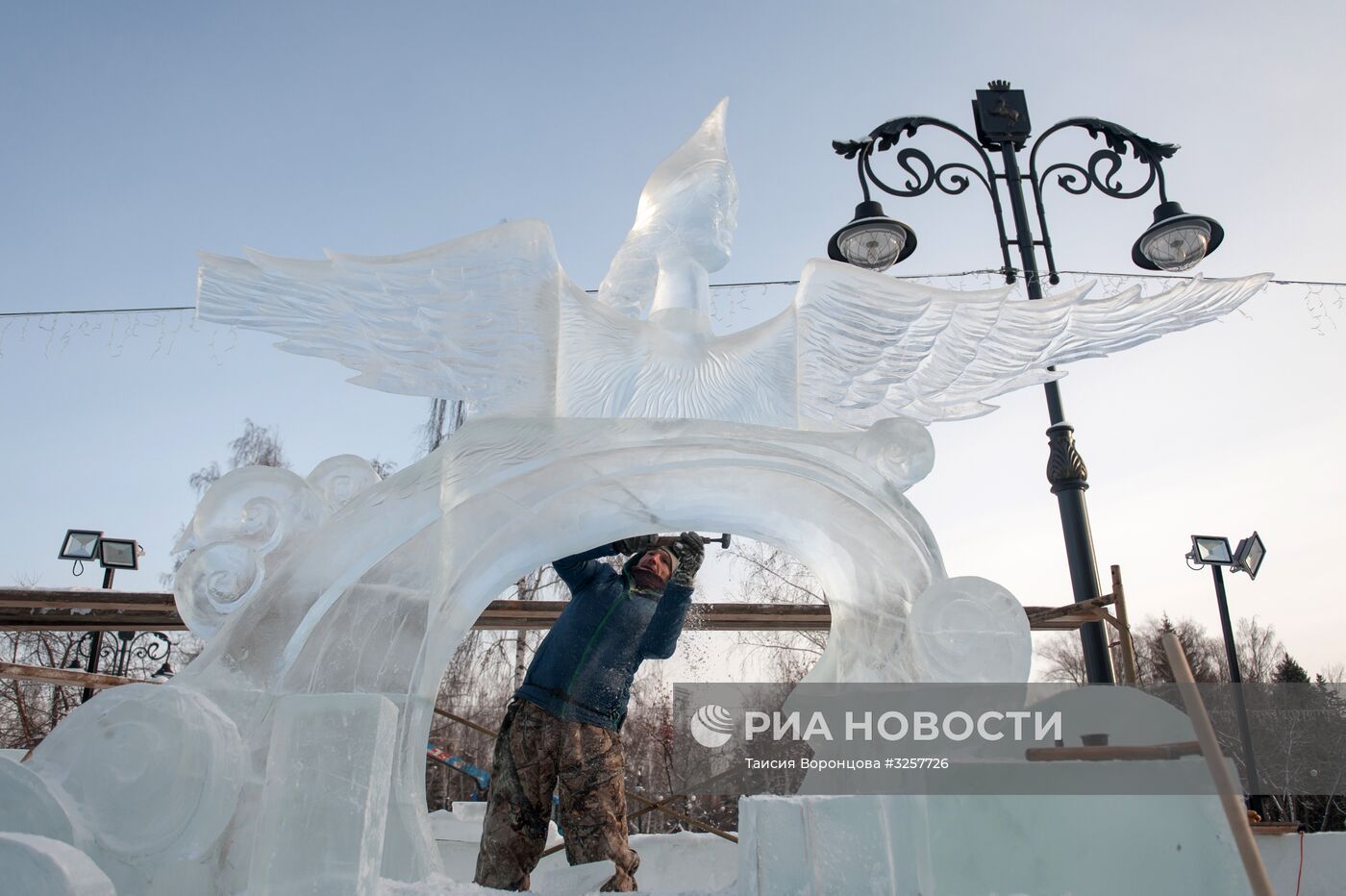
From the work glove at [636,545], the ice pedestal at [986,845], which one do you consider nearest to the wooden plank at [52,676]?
the work glove at [636,545]

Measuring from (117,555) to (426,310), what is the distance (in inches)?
252

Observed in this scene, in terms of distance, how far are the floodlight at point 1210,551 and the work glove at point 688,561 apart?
271 inches

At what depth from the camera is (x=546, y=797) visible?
9.03 ft

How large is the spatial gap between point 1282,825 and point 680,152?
14.9ft

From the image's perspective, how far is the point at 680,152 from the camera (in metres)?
2.78

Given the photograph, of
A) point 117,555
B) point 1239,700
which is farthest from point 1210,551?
point 117,555

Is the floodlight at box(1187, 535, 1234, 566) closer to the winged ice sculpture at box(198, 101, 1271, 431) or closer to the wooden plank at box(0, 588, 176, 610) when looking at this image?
the winged ice sculpture at box(198, 101, 1271, 431)

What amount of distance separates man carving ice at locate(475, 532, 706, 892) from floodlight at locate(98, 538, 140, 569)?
593 cm

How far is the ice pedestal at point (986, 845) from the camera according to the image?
74.7 inches

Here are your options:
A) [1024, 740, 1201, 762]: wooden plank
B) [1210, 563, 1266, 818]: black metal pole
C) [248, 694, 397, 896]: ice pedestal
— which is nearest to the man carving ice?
[248, 694, 397, 896]: ice pedestal

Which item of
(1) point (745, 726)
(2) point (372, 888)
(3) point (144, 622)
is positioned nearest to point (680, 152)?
(1) point (745, 726)

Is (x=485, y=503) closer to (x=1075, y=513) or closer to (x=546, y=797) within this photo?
(x=546, y=797)

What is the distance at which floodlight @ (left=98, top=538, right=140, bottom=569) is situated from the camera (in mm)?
7180

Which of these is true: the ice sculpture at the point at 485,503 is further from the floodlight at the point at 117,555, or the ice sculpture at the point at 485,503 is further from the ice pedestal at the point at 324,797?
the floodlight at the point at 117,555
